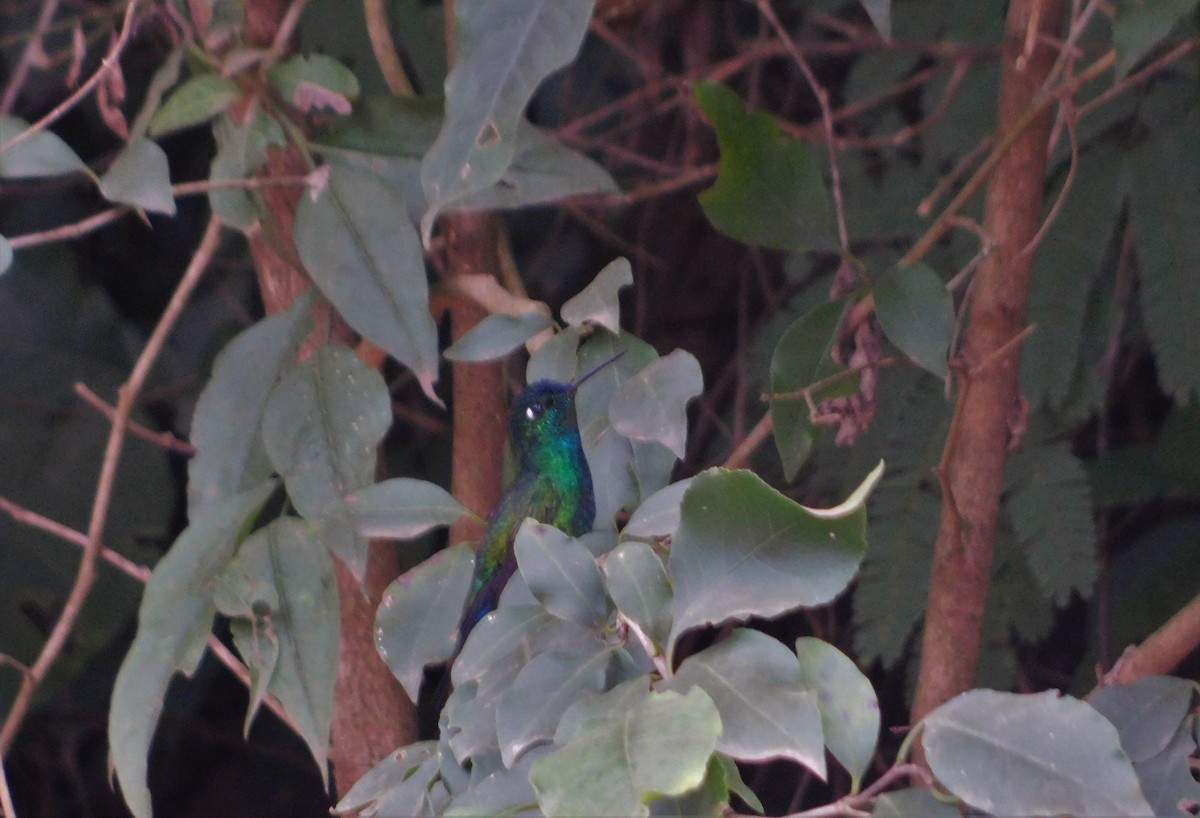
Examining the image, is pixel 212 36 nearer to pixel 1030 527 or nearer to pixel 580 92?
pixel 1030 527

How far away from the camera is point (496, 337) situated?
3.67 feet

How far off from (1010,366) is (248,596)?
2.51 feet

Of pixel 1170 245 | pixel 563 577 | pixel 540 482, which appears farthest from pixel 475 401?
pixel 1170 245

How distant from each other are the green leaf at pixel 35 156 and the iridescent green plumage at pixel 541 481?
58 cm

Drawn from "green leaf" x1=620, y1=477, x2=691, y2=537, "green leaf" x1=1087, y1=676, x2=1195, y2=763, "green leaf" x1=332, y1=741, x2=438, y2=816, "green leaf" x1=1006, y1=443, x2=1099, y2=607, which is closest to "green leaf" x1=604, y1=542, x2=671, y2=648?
"green leaf" x1=620, y1=477, x2=691, y2=537

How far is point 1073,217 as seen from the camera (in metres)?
1.60

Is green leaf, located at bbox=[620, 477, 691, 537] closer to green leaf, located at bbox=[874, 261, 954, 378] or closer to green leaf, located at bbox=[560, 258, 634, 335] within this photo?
green leaf, located at bbox=[560, 258, 634, 335]

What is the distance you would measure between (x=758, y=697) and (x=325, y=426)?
58 cm

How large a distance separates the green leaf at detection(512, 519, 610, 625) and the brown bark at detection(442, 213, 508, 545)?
0.64 m

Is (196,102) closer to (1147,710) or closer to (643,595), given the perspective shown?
(643,595)

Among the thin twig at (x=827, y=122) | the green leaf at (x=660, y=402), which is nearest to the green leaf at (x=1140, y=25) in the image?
the thin twig at (x=827, y=122)

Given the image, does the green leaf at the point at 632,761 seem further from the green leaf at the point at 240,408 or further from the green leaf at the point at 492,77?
the green leaf at the point at 240,408

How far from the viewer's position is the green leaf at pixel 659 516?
0.88 m

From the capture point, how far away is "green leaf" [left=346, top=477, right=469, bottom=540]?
38.3 inches
